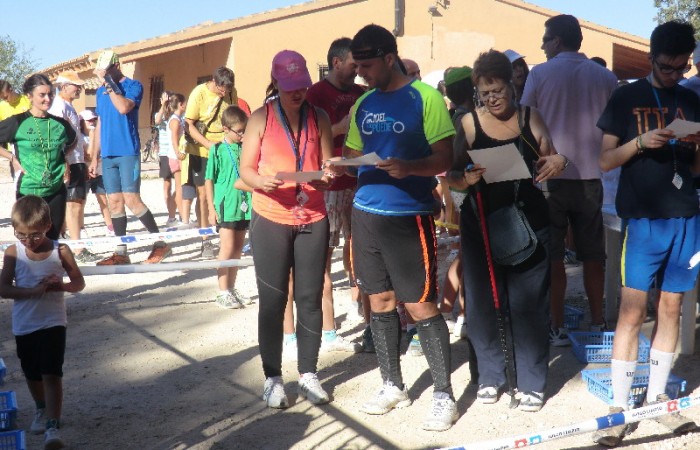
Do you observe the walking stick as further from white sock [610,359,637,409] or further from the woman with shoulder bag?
white sock [610,359,637,409]

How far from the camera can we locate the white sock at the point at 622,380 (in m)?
4.85

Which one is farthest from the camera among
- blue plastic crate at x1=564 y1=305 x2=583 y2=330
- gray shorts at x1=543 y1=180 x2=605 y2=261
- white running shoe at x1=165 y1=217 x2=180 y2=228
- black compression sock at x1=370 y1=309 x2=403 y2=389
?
white running shoe at x1=165 y1=217 x2=180 y2=228

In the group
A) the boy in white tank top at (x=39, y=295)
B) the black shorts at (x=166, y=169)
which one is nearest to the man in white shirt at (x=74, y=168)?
the black shorts at (x=166, y=169)

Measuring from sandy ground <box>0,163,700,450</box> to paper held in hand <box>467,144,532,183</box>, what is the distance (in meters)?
1.37

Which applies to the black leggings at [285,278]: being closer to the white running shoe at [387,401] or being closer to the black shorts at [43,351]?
the white running shoe at [387,401]

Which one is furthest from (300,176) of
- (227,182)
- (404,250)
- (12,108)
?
(12,108)

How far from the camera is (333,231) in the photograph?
6613 millimetres

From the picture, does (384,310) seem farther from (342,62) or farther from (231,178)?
(231,178)

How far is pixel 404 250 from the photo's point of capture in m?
5.05

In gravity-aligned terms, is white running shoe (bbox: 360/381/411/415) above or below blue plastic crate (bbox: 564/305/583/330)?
below

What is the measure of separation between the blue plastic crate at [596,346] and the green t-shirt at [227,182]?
9.84 feet

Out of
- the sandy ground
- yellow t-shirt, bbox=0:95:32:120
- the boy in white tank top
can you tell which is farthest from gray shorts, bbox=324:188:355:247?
yellow t-shirt, bbox=0:95:32:120

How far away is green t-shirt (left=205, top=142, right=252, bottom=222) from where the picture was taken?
782cm

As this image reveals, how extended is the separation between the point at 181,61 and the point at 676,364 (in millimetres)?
26587
